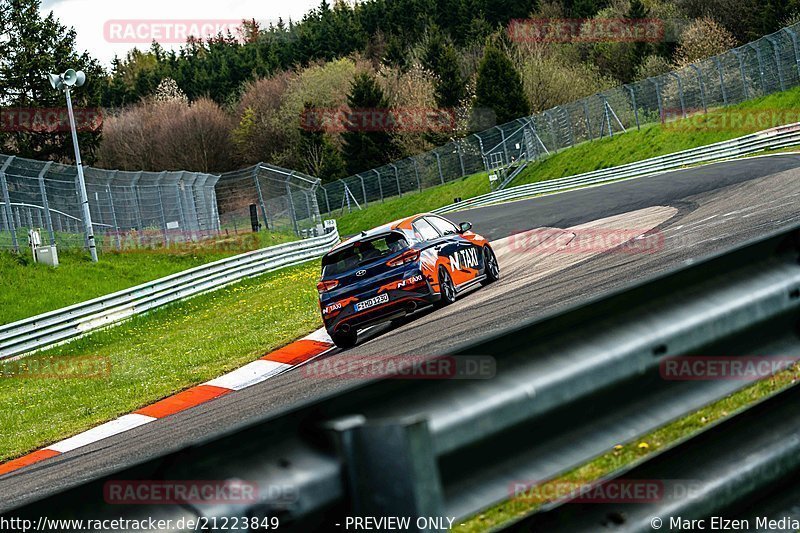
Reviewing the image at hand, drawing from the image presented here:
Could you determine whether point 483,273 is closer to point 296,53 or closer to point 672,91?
point 672,91

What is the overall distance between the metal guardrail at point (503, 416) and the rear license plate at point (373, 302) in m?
10.4

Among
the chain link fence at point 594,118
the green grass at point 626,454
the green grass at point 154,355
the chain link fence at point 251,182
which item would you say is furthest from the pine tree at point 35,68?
the green grass at point 626,454

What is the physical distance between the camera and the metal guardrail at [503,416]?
1882 mm

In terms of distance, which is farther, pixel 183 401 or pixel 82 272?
pixel 82 272

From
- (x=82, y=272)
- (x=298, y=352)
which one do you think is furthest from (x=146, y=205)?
(x=298, y=352)

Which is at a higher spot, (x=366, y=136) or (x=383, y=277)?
(x=366, y=136)

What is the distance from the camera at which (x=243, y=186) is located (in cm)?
3316

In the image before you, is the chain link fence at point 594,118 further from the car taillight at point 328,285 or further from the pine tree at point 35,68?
the car taillight at point 328,285

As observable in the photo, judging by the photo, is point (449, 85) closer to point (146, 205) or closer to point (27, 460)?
point (146, 205)

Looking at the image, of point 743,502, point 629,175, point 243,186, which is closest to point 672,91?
point 629,175

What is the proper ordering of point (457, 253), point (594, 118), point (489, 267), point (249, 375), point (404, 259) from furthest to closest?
1. point (594, 118)
2. point (489, 267)
3. point (249, 375)
4. point (457, 253)
5. point (404, 259)

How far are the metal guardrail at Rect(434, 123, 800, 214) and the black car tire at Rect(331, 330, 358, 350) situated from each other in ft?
68.4

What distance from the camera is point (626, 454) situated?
14.5 ft

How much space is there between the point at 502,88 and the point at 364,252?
53.2 metres
